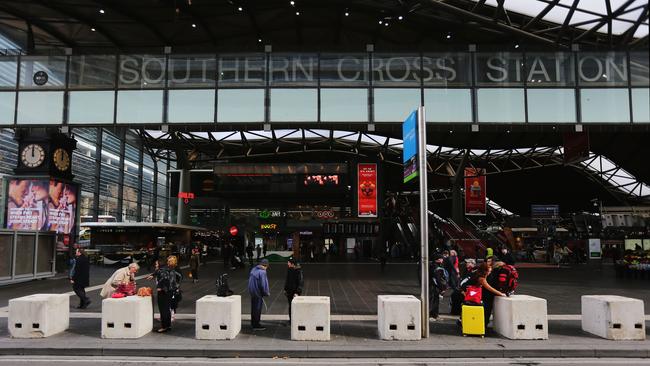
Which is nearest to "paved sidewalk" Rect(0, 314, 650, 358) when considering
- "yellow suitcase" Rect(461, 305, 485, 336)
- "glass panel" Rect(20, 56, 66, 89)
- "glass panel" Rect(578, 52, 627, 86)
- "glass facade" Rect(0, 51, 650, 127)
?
"yellow suitcase" Rect(461, 305, 485, 336)

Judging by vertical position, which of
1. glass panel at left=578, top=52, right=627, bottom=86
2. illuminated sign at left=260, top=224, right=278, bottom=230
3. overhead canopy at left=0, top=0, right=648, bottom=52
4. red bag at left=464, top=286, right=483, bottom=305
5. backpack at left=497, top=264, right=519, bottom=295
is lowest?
red bag at left=464, top=286, right=483, bottom=305

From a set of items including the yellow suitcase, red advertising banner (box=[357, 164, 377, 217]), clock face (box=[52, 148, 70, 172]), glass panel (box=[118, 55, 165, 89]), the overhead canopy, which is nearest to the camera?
the yellow suitcase

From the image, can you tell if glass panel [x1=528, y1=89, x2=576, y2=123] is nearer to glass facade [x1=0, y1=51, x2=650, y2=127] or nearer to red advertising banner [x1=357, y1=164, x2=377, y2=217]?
glass facade [x1=0, y1=51, x2=650, y2=127]

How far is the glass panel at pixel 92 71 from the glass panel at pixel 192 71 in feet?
7.18

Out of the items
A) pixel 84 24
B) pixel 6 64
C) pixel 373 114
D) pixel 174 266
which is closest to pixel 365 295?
pixel 373 114

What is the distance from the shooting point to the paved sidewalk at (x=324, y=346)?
8.80 meters

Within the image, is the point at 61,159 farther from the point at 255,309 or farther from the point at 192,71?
the point at 255,309

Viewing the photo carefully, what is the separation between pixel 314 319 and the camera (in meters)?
9.66

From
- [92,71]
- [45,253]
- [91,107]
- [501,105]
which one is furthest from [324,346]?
[45,253]

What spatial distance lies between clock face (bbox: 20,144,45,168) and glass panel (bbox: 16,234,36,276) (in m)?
5.04

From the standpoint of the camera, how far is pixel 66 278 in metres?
22.3

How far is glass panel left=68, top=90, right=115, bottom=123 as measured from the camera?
18.1 m

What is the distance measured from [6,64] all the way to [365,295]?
15.5 metres

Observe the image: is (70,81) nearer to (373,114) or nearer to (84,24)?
(84,24)
